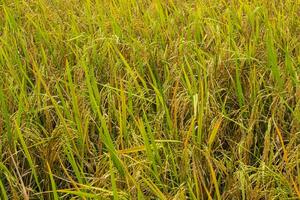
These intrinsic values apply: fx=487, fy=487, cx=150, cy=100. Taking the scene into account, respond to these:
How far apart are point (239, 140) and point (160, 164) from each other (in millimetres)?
250

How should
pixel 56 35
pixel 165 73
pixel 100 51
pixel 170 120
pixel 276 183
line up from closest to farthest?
pixel 276 183
pixel 170 120
pixel 165 73
pixel 100 51
pixel 56 35

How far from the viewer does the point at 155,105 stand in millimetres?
1326

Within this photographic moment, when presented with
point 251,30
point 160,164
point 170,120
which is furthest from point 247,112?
point 251,30

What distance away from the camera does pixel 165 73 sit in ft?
4.64

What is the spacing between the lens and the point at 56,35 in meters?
1.76

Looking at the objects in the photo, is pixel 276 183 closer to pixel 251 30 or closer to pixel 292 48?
pixel 292 48

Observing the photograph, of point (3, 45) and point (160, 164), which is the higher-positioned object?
point (3, 45)

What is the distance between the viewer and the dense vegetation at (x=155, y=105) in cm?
97

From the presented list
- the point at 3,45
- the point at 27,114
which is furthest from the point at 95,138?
the point at 3,45

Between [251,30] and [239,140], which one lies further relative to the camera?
[251,30]

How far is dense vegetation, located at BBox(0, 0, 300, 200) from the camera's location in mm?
967

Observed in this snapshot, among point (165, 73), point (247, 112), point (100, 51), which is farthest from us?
point (100, 51)

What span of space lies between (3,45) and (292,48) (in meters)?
0.93

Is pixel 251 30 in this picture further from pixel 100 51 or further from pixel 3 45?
pixel 3 45
